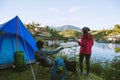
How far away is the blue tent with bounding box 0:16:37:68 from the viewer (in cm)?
626

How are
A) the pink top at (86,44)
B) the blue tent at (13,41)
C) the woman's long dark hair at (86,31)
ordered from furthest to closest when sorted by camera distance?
1. the blue tent at (13,41)
2. the pink top at (86,44)
3. the woman's long dark hair at (86,31)

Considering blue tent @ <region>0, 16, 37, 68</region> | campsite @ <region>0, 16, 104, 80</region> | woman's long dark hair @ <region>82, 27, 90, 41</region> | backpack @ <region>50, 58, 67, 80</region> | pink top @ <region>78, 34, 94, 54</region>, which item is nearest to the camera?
backpack @ <region>50, 58, 67, 80</region>

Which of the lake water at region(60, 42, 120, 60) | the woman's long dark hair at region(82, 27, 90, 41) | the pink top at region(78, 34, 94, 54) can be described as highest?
the woman's long dark hair at region(82, 27, 90, 41)

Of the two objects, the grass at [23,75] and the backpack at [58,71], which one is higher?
the backpack at [58,71]

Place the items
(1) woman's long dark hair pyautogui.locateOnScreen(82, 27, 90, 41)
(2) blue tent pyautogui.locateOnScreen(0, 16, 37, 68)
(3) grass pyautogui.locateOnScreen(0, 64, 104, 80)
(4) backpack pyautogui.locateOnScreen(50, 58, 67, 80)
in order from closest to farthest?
(4) backpack pyautogui.locateOnScreen(50, 58, 67, 80) → (1) woman's long dark hair pyautogui.locateOnScreen(82, 27, 90, 41) → (3) grass pyautogui.locateOnScreen(0, 64, 104, 80) → (2) blue tent pyautogui.locateOnScreen(0, 16, 37, 68)

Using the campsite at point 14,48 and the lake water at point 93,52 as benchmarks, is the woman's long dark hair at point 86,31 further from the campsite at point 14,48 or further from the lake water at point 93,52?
the campsite at point 14,48

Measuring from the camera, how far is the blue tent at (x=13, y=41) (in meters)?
6.26

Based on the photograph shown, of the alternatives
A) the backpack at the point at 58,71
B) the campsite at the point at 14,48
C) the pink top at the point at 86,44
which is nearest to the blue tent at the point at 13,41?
the campsite at the point at 14,48

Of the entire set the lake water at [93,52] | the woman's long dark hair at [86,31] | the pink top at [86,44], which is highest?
the woman's long dark hair at [86,31]

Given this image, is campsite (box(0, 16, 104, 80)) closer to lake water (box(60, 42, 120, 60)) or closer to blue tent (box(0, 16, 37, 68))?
blue tent (box(0, 16, 37, 68))

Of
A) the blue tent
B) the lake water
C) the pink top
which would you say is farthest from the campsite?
the lake water

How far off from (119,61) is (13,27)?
15.8ft

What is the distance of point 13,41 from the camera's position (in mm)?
6609

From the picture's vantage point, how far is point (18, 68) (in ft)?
19.8
